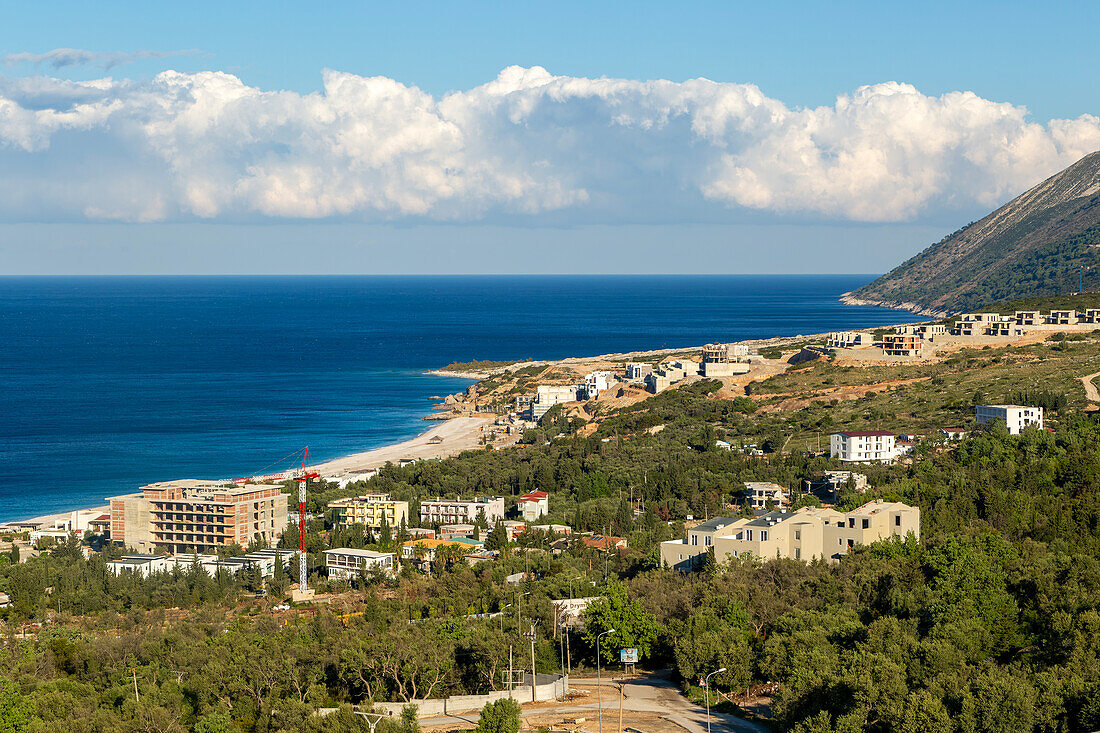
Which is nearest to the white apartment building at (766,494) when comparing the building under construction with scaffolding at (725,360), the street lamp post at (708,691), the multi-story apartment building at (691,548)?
the multi-story apartment building at (691,548)

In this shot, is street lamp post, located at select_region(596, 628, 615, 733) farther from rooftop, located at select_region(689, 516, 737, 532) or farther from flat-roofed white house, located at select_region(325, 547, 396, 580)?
flat-roofed white house, located at select_region(325, 547, 396, 580)

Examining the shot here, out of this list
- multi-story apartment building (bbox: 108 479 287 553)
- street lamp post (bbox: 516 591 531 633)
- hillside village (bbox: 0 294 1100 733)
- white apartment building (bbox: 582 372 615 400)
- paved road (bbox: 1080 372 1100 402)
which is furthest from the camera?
white apartment building (bbox: 582 372 615 400)

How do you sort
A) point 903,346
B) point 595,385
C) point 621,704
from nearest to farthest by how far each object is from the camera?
1. point 621,704
2. point 903,346
3. point 595,385

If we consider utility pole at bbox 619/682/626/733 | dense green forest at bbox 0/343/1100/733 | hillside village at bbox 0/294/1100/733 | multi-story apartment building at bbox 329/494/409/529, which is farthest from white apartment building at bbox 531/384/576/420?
utility pole at bbox 619/682/626/733

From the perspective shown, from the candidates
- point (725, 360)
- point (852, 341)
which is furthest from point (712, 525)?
point (852, 341)

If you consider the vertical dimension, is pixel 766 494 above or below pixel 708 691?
above

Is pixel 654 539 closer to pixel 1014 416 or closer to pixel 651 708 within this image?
pixel 651 708

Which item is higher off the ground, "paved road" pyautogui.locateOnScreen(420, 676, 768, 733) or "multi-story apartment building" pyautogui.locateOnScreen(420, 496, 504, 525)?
"multi-story apartment building" pyautogui.locateOnScreen(420, 496, 504, 525)
